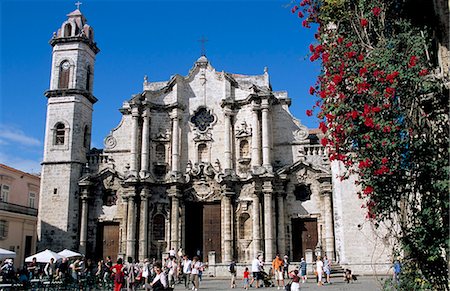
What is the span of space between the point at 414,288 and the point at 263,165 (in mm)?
18357

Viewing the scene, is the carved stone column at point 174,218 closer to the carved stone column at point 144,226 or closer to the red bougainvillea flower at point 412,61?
the carved stone column at point 144,226

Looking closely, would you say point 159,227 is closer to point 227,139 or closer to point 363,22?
point 227,139

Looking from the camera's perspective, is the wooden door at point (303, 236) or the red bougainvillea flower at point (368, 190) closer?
the red bougainvillea flower at point (368, 190)

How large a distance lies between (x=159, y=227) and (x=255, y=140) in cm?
776

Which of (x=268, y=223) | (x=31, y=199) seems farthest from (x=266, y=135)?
(x=31, y=199)

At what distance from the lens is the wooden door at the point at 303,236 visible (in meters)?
26.9

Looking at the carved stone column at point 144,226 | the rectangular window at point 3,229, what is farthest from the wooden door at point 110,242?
the rectangular window at point 3,229

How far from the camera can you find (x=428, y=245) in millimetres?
8906

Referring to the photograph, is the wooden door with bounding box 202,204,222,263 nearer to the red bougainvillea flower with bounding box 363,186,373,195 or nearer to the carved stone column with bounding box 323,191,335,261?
the carved stone column with bounding box 323,191,335,261

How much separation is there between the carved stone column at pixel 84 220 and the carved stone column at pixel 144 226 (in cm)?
326

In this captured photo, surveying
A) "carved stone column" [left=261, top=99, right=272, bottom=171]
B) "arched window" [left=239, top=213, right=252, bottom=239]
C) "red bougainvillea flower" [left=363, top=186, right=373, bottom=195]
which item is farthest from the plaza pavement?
Answer: "red bougainvillea flower" [left=363, top=186, right=373, bottom=195]

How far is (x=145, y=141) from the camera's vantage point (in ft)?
96.7

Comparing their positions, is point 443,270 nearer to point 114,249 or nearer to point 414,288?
point 414,288

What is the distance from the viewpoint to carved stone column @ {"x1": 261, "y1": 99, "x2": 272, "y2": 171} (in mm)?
27781
